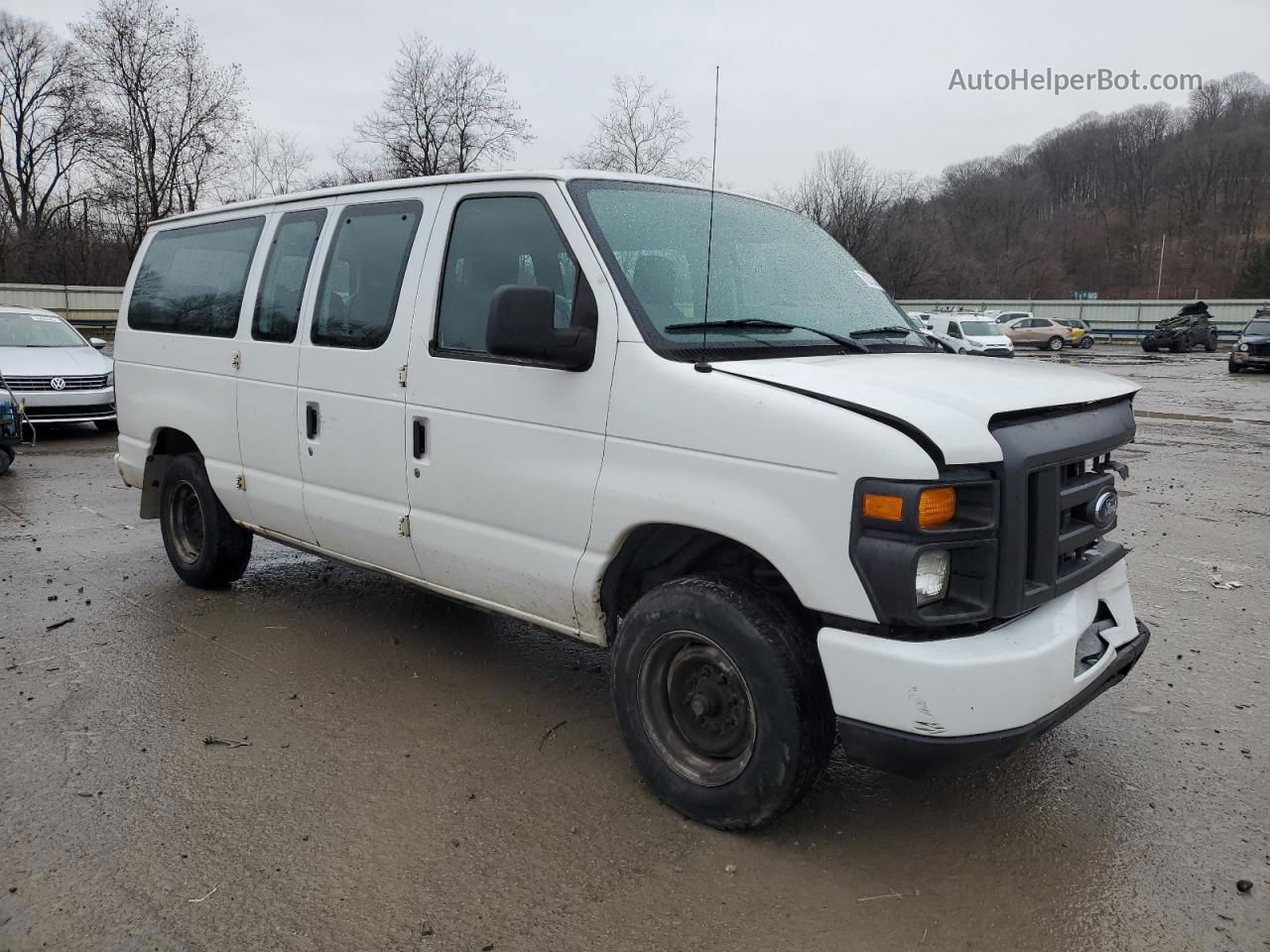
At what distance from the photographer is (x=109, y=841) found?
3.21 metres

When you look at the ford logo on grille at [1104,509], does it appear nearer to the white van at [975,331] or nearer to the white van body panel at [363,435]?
the white van body panel at [363,435]

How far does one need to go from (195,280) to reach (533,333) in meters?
3.27

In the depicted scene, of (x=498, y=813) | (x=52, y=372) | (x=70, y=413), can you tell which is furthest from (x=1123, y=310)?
(x=498, y=813)

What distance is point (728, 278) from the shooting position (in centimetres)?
386

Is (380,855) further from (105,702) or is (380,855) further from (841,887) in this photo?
(105,702)

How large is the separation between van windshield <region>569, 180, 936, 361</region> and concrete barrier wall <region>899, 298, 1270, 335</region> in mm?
53360

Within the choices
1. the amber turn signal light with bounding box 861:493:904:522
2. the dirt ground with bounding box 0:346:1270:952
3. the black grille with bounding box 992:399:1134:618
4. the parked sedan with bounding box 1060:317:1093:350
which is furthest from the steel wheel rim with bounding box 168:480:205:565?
the parked sedan with bounding box 1060:317:1093:350

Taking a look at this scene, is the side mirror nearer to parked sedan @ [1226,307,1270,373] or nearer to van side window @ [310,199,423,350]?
van side window @ [310,199,423,350]

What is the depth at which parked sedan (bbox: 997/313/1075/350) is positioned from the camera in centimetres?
4466

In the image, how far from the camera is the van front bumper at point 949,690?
275 centimetres

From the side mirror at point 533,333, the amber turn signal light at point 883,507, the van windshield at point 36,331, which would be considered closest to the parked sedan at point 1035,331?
the van windshield at point 36,331

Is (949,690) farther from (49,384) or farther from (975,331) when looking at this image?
(975,331)

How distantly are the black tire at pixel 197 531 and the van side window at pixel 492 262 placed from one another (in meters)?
2.39

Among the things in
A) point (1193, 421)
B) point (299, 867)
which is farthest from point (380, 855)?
point (1193, 421)
